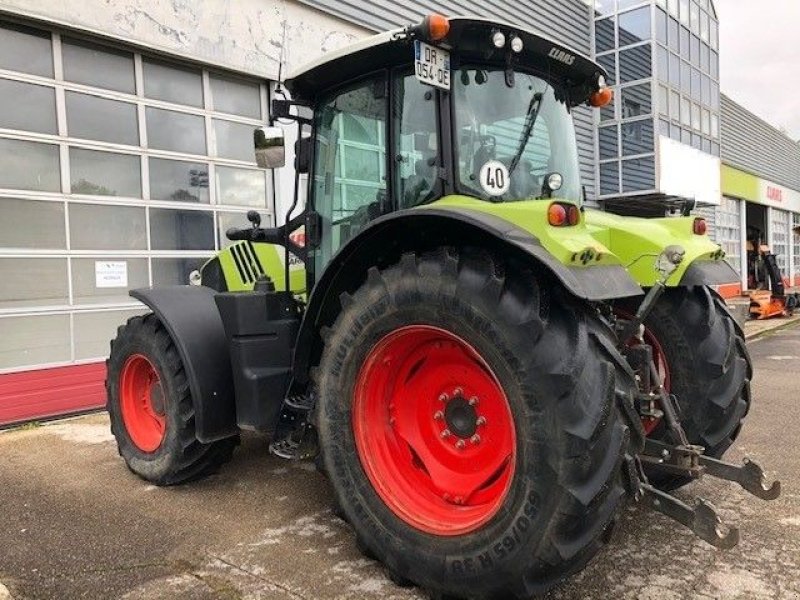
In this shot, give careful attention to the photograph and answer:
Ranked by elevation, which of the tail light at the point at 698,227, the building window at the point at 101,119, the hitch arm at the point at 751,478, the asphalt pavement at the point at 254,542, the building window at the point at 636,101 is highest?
the building window at the point at 636,101

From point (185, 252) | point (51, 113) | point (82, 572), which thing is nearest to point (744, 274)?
point (185, 252)

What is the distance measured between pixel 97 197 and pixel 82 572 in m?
4.58

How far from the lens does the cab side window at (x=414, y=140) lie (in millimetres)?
3033

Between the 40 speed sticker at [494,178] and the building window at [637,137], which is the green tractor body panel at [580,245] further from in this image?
the building window at [637,137]

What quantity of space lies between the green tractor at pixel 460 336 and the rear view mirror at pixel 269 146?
12 mm

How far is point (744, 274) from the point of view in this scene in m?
20.7

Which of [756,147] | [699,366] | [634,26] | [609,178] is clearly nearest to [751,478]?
[699,366]

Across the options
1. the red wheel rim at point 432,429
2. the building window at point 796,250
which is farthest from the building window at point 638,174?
the building window at point 796,250

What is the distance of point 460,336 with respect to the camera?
251cm

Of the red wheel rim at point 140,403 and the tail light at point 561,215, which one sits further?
the red wheel rim at point 140,403

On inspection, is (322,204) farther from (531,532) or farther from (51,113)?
(51,113)

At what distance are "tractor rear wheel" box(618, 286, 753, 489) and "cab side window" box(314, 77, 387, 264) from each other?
147 cm

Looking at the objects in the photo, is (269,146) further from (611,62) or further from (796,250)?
(796,250)

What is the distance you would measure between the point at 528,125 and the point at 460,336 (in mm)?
1255
